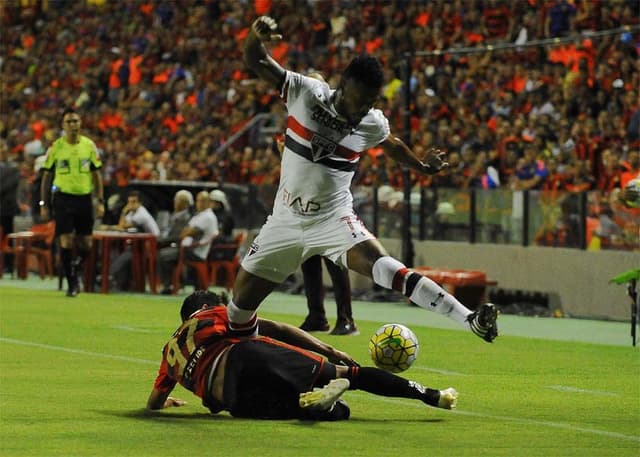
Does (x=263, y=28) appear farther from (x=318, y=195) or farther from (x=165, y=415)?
(x=165, y=415)

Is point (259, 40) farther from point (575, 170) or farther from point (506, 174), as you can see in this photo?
point (506, 174)

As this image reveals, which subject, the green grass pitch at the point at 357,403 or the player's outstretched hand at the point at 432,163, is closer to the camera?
the green grass pitch at the point at 357,403

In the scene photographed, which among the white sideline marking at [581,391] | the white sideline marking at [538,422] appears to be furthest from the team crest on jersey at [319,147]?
the white sideline marking at [581,391]

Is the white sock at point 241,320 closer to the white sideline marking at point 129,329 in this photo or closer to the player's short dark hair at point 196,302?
the player's short dark hair at point 196,302

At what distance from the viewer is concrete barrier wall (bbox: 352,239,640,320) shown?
2009 centimetres

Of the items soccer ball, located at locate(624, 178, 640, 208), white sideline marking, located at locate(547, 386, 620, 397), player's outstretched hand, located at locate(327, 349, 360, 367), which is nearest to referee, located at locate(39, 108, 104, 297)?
soccer ball, located at locate(624, 178, 640, 208)

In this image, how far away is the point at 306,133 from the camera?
404 inches

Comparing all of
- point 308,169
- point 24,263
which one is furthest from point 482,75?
point 308,169

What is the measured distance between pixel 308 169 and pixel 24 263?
17873mm

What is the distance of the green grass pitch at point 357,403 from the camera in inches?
338

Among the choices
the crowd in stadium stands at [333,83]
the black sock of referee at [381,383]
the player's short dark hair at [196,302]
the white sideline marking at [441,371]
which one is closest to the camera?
the black sock of referee at [381,383]

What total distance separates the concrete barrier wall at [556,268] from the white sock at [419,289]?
10.2 meters

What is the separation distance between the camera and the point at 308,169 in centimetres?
1026

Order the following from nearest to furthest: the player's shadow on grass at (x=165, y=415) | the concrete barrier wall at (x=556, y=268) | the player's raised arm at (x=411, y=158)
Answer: the player's shadow on grass at (x=165, y=415)
the player's raised arm at (x=411, y=158)
the concrete barrier wall at (x=556, y=268)
